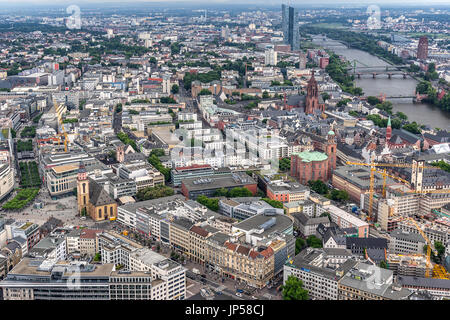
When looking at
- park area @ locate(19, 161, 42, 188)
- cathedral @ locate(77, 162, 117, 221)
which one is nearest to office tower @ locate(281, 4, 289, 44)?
park area @ locate(19, 161, 42, 188)

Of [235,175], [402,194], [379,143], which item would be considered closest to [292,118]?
[379,143]

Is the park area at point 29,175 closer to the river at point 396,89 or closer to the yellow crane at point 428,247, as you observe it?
the yellow crane at point 428,247

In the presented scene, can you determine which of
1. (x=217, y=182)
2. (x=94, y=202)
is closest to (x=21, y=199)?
(x=94, y=202)

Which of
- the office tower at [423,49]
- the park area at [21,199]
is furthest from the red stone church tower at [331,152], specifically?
the office tower at [423,49]

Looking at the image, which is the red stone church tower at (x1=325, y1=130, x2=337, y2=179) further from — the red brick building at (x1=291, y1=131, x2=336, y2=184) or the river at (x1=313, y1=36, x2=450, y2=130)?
the river at (x1=313, y1=36, x2=450, y2=130)

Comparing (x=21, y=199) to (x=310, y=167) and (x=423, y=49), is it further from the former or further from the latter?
(x=423, y=49)
